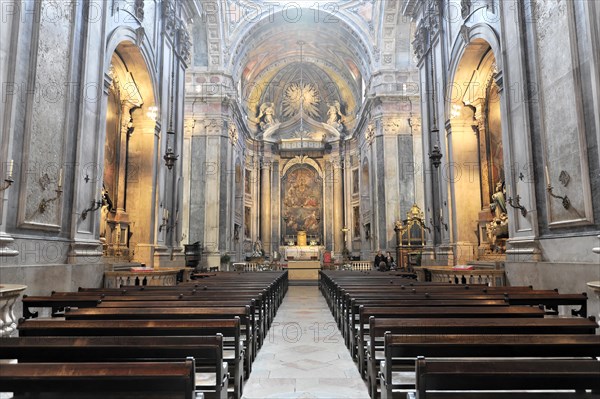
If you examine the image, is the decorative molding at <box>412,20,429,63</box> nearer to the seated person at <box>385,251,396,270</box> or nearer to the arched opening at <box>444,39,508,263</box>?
the arched opening at <box>444,39,508,263</box>

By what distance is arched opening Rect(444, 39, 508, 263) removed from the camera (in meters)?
11.3

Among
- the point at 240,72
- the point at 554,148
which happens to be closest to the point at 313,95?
the point at 240,72

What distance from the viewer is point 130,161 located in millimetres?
12086

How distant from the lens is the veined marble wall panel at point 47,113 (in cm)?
639

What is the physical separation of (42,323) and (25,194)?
3.85 meters

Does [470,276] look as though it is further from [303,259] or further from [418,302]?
[303,259]

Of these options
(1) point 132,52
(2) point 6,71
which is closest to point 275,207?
(1) point 132,52

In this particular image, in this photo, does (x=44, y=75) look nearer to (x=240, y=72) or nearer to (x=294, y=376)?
(x=294, y=376)

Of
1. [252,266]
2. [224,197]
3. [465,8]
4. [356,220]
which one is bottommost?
[252,266]

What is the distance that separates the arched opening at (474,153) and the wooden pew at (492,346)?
29.1ft

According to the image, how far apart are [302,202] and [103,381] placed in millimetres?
29312

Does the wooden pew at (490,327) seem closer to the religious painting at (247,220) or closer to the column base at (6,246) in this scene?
the column base at (6,246)

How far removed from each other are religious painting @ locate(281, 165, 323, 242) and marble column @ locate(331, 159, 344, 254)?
45.7 inches

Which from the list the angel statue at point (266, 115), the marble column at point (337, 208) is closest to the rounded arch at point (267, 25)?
the angel statue at point (266, 115)
